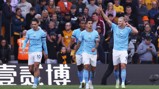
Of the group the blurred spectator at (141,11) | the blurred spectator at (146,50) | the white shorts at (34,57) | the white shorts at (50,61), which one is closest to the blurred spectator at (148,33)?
the blurred spectator at (146,50)

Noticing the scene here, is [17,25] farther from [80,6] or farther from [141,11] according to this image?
[141,11]

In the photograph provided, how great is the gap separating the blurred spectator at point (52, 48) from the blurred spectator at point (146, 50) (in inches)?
141

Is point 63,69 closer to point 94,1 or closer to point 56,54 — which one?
point 56,54

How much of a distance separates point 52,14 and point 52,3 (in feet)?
1.95

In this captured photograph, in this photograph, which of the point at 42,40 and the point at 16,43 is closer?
the point at 42,40

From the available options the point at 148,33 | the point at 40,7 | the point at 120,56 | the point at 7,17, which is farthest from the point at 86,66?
the point at 40,7

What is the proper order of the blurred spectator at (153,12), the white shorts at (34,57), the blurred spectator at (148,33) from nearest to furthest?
the white shorts at (34,57) < the blurred spectator at (148,33) < the blurred spectator at (153,12)

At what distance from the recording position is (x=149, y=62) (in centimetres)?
2867

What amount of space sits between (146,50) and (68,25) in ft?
11.5

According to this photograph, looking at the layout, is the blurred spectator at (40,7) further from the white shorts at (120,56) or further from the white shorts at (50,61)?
the white shorts at (120,56)

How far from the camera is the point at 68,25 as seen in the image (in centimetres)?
2830

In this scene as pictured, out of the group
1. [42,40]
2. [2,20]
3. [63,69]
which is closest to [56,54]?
[63,69]

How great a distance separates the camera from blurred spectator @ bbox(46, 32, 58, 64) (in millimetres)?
28344

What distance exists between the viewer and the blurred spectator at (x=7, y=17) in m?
29.0
